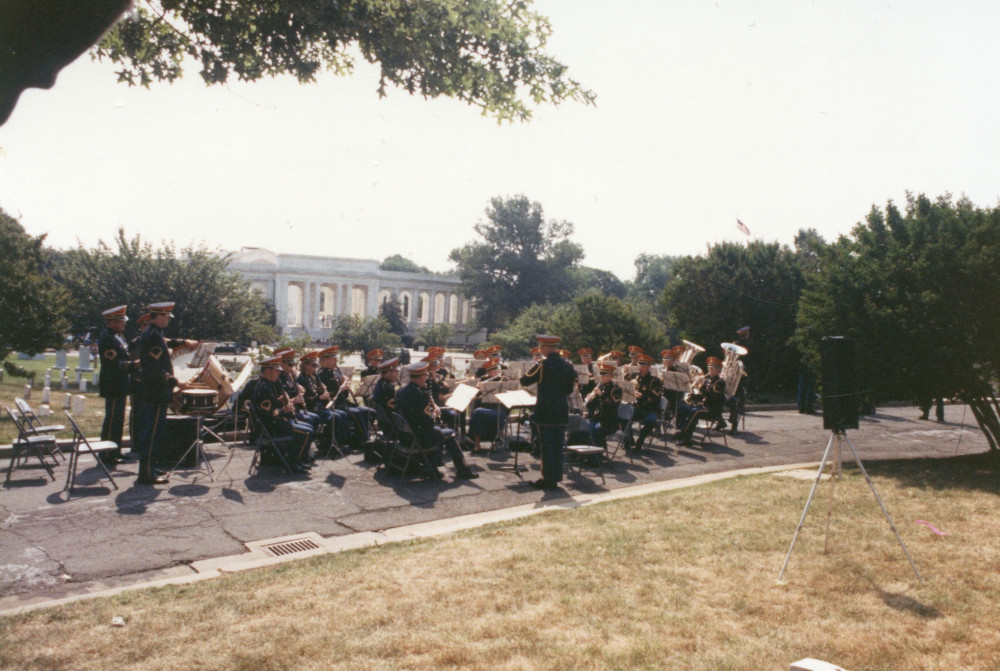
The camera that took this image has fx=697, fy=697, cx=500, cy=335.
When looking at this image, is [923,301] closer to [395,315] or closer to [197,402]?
[197,402]

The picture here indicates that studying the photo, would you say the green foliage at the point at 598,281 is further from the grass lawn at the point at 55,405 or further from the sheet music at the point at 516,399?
the sheet music at the point at 516,399

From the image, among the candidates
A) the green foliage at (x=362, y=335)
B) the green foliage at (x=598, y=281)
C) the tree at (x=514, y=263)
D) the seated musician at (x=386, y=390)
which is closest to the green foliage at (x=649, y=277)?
the green foliage at (x=598, y=281)

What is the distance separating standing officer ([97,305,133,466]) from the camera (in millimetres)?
10156

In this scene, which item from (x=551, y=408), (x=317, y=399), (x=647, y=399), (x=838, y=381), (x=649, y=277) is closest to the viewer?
(x=838, y=381)

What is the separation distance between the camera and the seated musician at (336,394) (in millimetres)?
12148

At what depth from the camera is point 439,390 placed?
13328 mm

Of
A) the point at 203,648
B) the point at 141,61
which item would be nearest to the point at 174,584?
the point at 203,648

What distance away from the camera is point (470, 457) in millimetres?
12109

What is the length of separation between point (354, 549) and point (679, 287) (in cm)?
2382

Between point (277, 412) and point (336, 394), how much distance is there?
273 centimetres

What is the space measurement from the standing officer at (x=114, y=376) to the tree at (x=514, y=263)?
69278 mm

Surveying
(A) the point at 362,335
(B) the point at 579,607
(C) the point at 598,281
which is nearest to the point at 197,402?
(B) the point at 579,607

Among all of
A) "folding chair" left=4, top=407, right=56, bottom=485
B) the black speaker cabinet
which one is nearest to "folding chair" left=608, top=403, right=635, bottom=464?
the black speaker cabinet

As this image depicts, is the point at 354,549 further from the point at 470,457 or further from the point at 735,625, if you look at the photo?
the point at 470,457
